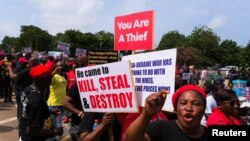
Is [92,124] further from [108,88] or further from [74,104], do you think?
[74,104]

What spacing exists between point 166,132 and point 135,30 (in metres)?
2.34

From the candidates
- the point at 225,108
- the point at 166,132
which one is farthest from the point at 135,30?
the point at 166,132

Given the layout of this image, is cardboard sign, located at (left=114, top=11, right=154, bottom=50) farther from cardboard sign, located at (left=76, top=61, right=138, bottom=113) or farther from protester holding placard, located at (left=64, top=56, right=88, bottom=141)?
cardboard sign, located at (left=76, top=61, right=138, bottom=113)

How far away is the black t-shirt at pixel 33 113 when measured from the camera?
3.79 metres

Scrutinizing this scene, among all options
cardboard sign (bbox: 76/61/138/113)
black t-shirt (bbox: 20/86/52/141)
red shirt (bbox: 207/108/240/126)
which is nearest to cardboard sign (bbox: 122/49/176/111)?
cardboard sign (bbox: 76/61/138/113)

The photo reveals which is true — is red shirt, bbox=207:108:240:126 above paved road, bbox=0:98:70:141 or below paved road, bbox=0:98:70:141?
above

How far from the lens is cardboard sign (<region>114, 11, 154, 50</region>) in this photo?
15.0ft

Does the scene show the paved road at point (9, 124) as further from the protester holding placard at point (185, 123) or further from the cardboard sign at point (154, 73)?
the protester holding placard at point (185, 123)

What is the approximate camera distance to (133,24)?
4.75 m

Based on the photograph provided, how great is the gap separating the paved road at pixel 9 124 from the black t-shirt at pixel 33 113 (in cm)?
281

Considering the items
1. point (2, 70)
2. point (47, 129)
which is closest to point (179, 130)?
point (47, 129)

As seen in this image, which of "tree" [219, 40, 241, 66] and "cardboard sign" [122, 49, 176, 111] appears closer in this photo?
"cardboard sign" [122, 49, 176, 111]

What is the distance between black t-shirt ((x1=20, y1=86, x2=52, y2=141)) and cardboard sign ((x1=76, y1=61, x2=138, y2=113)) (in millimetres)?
514

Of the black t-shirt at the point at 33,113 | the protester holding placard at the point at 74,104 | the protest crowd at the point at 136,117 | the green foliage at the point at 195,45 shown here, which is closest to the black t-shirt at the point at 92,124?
the protest crowd at the point at 136,117
